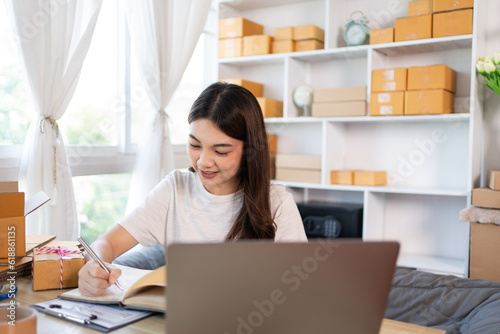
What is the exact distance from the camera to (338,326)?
2.28 ft

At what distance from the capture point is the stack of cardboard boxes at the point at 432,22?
2.70m

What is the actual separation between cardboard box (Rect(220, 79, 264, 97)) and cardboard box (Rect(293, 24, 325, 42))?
456 millimetres

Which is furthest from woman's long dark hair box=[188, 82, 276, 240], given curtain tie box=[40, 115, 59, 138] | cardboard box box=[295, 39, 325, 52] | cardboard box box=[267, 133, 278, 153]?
cardboard box box=[267, 133, 278, 153]

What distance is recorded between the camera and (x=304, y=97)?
10.8 feet

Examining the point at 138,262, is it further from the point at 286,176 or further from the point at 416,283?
the point at 286,176

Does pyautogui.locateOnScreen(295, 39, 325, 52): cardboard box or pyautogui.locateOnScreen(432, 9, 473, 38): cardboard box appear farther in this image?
pyautogui.locateOnScreen(295, 39, 325, 52): cardboard box

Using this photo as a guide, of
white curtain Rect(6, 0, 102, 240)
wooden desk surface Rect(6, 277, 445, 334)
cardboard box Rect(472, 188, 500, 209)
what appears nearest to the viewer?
wooden desk surface Rect(6, 277, 445, 334)

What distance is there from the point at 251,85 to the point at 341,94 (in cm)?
73

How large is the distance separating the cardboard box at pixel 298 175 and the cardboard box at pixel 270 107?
15.6 inches

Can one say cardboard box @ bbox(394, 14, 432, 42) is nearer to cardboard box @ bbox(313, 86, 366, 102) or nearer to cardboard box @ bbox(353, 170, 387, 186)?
cardboard box @ bbox(313, 86, 366, 102)

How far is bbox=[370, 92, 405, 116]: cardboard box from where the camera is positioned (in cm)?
286

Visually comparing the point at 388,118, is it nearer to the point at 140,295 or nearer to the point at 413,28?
the point at 413,28

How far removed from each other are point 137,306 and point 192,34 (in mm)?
2438

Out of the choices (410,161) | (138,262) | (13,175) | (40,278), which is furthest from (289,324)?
(410,161)
